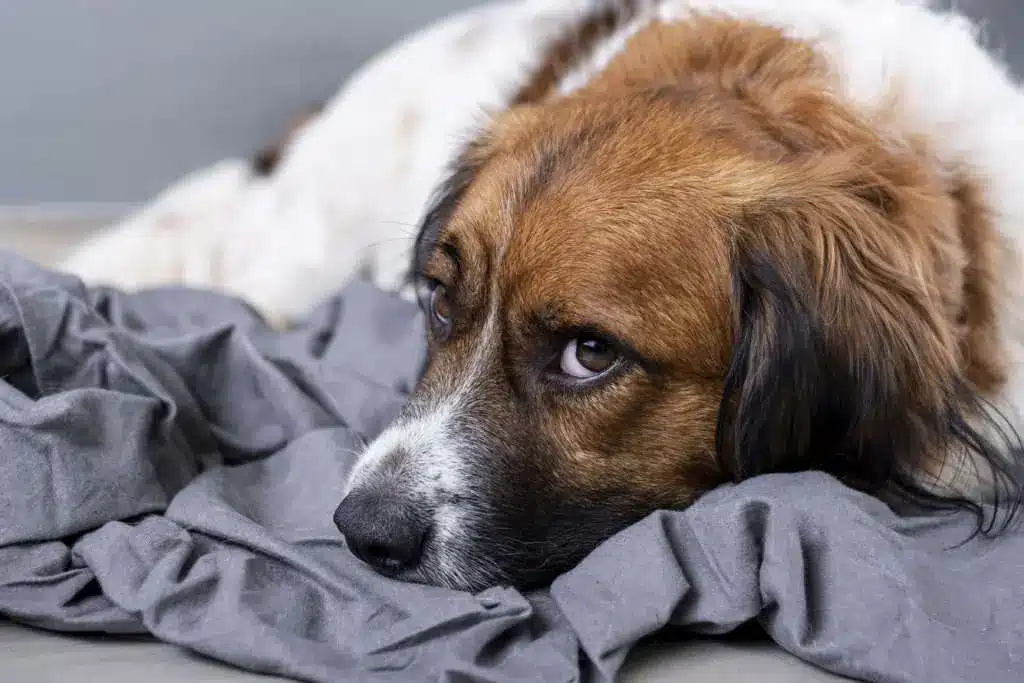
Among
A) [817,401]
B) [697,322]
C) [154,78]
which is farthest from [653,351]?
[154,78]

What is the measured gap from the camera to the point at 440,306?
1823mm

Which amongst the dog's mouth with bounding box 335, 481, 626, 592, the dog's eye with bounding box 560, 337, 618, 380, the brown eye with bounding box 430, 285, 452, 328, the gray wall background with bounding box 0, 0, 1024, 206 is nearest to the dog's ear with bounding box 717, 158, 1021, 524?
the dog's eye with bounding box 560, 337, 618, 380

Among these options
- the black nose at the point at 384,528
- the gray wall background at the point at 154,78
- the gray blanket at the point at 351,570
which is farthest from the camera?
the gray wall background at the point at 154,78

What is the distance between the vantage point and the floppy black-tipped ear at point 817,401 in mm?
1597

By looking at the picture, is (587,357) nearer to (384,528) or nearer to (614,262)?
(614,262)

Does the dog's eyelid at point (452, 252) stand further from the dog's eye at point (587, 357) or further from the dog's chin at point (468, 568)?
the dog's chin at point (468, 568)

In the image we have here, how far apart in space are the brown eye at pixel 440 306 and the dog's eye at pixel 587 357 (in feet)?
0.76

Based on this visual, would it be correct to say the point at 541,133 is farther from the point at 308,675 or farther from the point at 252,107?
the point at 252,107

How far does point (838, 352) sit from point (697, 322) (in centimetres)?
20

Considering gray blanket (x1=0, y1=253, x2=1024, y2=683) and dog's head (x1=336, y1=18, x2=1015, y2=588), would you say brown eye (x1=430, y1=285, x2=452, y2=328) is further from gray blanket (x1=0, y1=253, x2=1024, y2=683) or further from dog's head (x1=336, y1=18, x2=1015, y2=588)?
gray blanket (x1=0, y1=253, x2=1024, y2=683)

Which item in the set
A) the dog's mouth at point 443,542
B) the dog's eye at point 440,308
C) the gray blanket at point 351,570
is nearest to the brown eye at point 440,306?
the dog's eye at point 440,308

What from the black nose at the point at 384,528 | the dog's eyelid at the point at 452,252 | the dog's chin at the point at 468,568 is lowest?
the dog's chin at the point at 468,568

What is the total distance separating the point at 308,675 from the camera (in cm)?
137

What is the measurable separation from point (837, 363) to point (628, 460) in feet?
1.01
